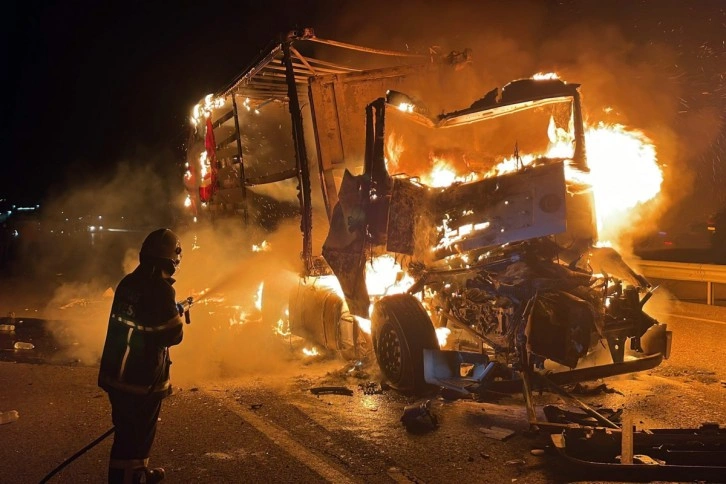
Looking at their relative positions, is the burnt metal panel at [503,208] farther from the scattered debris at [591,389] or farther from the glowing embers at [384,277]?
the scattered debris at [591,389]

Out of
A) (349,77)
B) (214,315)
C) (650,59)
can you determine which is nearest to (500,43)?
(650,59)

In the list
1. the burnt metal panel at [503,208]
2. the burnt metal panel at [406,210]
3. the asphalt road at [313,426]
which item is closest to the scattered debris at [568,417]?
the asphalt road at [313,426]

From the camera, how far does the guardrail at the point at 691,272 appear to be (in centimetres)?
1075

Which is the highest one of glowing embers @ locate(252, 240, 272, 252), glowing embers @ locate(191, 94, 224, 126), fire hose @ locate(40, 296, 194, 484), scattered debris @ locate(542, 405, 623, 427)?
glowing embers @ locate(191, 94, 224, 126)

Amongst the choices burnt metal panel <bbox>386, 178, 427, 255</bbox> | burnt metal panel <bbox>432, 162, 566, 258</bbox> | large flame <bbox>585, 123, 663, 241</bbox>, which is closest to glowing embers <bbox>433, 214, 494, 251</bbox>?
burnt metal panel <bbox>432, 162, 566, 258</bbox>

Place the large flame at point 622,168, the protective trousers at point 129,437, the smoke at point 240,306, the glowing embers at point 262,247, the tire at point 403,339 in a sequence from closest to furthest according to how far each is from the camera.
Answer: the protective trousers at point 129,437 → the tire at point 403,339 → the large flame at point 622,168 → the smoke at point 240,306 → the glowing embers at point 262,247

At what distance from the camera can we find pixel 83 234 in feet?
109

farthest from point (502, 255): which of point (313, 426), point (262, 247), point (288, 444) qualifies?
point (262, 247)

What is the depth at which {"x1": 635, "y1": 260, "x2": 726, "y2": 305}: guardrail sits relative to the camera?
10750 millimetres

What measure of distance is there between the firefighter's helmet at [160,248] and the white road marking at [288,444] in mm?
1665

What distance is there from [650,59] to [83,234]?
1248 inches

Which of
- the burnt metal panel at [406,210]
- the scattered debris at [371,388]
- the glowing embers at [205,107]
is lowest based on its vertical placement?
the scattered debris at [371,388]

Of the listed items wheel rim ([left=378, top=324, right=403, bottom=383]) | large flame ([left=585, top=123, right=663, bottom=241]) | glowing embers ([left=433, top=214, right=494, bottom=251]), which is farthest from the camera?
large flame ([left=585, top=123, right=663, bottom=241])

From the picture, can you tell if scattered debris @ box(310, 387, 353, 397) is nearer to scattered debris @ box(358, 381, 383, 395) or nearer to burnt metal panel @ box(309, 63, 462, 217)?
scattered debris @ box(358, 381, 383, 395)
